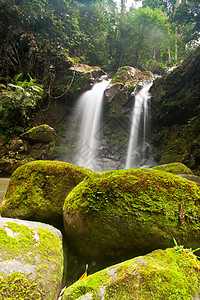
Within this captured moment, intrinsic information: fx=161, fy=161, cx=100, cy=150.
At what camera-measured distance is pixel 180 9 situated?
39.8ft

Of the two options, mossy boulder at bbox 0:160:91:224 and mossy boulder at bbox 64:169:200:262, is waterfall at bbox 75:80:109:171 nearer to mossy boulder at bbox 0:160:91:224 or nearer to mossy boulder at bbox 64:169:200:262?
mossy boulder at bbox 0:160:91:224

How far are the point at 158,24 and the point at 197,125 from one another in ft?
56.8

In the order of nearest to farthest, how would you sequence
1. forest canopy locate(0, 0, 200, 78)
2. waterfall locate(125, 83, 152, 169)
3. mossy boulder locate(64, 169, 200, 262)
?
mossy boulder locate(64, 169, 200, 262)
waterfall locate(125, 83, 152, 169)
forest canopy locate(0, 0, 200, 78)

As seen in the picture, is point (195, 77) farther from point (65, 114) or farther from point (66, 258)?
point (66, 258)

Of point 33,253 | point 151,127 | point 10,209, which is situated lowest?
point 10,209

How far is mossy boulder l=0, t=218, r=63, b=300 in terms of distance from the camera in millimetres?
1100

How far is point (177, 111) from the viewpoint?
A: 9859mm

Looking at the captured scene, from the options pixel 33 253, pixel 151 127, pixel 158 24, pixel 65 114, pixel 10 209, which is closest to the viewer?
pixel 33 253

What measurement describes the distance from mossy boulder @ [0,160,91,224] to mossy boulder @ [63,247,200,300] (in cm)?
139

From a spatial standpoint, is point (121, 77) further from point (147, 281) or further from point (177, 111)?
point (147, 281)

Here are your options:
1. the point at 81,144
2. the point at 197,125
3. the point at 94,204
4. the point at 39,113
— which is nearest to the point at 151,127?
the point at 197,125

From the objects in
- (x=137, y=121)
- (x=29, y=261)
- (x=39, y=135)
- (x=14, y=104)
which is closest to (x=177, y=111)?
(x=137, y=121)

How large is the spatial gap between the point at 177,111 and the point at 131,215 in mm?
9701

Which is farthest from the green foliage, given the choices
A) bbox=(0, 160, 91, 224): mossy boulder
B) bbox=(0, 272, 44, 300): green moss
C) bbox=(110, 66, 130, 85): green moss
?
bbox=(0, 272, 44, 300): green moss
